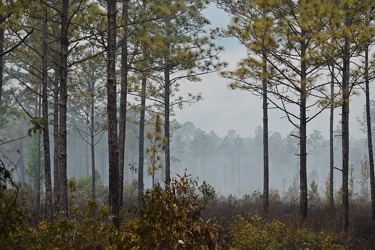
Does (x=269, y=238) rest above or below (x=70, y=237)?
below

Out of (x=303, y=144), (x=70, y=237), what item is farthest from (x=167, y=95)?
(x=70, y=237)

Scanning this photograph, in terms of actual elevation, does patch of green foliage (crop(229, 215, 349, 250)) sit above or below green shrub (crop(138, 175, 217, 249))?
below

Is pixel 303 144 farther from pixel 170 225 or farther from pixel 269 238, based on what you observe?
pixel 170 225

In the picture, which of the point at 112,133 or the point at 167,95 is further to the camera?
the point at 167,95

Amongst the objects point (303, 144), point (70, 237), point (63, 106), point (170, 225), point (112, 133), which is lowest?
point (70, 237)

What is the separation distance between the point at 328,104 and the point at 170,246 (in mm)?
6773

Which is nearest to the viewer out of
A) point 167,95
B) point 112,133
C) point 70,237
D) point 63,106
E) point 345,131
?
point 70,237

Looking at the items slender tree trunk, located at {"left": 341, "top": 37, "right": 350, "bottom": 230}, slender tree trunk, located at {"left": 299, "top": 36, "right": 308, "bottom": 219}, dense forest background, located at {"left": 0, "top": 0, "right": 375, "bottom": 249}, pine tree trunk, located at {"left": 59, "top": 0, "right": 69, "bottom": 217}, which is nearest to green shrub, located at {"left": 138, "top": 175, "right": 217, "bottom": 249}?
dense forest background, located at {"left": 0, "top": 0, "right": 375, "bottom": 249}

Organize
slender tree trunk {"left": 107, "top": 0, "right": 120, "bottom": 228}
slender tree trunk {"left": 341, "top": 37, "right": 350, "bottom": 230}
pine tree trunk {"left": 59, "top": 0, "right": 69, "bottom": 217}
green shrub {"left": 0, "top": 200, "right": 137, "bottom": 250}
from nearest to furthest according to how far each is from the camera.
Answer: green shrub {"left": 0, "top": 200, "right": 137, "bottom": 250} → slender tree trunk {"left": 107, "top": 0, "right": 120, "bottom": 228} → pine tree trunk {"left": 59, "top": 0, "right": 69, "bottom": 217} → slender tree trunk {"left": 341, "top": 37, "right": 350, "bottom": 230}

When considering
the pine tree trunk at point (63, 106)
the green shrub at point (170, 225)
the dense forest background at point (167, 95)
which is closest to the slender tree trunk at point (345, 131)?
the dense forest background at point (167, 95)

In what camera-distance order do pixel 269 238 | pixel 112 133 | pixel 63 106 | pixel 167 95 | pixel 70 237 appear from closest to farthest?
pixel 70 237 < pixel 112 133 < pixel 269 238 < pixel 63 106 < pixel 167 95

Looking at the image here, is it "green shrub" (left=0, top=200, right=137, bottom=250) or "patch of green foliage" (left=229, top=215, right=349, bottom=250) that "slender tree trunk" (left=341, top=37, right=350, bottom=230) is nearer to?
"patch of green foliage" (left=229, top=215, right=349, bottom=250)

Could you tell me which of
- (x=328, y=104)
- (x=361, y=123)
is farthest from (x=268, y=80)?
(x=361, y=123)

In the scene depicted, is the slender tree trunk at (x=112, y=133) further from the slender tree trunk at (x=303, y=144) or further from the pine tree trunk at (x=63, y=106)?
the slender tree trunk at (x=303, y=144)
